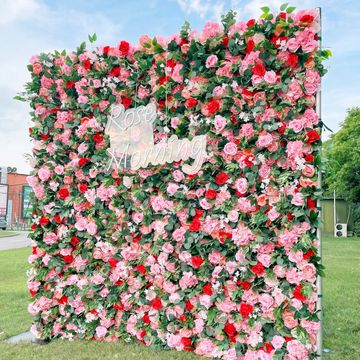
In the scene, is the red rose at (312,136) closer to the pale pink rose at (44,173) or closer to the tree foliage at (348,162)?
the pale pink rose at (44,173)

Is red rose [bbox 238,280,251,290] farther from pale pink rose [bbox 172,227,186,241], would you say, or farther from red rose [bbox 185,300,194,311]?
pale pink rose [bbox 172,227,186,241]

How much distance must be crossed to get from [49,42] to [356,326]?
4.49 meters

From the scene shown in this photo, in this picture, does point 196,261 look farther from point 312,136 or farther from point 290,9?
point 290,9

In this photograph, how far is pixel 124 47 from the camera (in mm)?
3756

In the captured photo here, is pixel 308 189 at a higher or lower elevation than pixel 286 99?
lower

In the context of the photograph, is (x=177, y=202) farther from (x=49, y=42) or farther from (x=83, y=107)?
(x=49, y=42)

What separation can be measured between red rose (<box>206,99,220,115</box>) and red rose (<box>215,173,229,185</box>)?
53 cm

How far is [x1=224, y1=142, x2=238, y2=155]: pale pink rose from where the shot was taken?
129 inches

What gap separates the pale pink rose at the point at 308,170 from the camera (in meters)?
3.08

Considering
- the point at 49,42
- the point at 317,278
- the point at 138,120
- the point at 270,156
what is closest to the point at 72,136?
the point at 138,120

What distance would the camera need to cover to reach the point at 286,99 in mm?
3170

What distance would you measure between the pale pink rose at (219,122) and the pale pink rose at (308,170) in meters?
0.74

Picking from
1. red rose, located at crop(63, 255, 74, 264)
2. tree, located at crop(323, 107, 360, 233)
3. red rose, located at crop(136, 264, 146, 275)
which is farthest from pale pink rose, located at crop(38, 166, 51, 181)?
tree, located at crop(323, 107, 360, 233)

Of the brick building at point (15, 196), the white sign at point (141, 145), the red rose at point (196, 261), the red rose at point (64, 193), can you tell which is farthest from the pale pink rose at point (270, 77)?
the brick building at point (15, 196)
